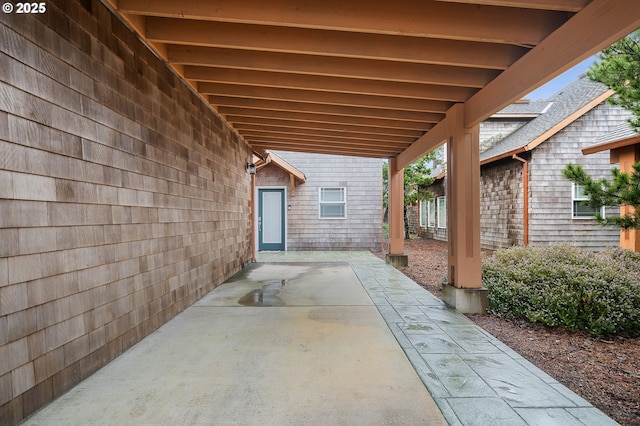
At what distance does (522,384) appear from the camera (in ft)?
7.64

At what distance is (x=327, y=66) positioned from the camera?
143 inches

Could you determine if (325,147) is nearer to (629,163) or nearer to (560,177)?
(629,163)

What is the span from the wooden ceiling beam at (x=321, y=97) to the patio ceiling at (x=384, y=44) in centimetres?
1

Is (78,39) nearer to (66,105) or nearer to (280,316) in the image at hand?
(66,105)

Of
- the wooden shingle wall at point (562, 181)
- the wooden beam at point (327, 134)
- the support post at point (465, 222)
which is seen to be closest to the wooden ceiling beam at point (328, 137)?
the wooden beam at point (327, 134)

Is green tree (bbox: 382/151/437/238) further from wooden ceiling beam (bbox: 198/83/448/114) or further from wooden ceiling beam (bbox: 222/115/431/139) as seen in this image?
wooden ceiling beam (bbox: 198/83/448/114)

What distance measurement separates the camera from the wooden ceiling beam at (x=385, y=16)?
268 centimetres

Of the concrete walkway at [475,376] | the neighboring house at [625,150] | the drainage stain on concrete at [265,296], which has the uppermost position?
the neighboring house at [625,150]

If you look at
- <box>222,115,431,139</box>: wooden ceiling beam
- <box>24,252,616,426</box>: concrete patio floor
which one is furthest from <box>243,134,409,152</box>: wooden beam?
<box>24,252,616,426</box>: concrete patio floor

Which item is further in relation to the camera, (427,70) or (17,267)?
(427,70)

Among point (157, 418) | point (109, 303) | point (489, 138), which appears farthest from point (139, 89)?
point (489, 138)

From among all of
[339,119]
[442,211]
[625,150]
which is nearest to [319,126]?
[339,119]

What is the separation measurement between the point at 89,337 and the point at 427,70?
3953mm

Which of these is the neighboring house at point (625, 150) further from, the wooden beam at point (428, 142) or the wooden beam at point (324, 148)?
the wooden beam at point (324, 148)
